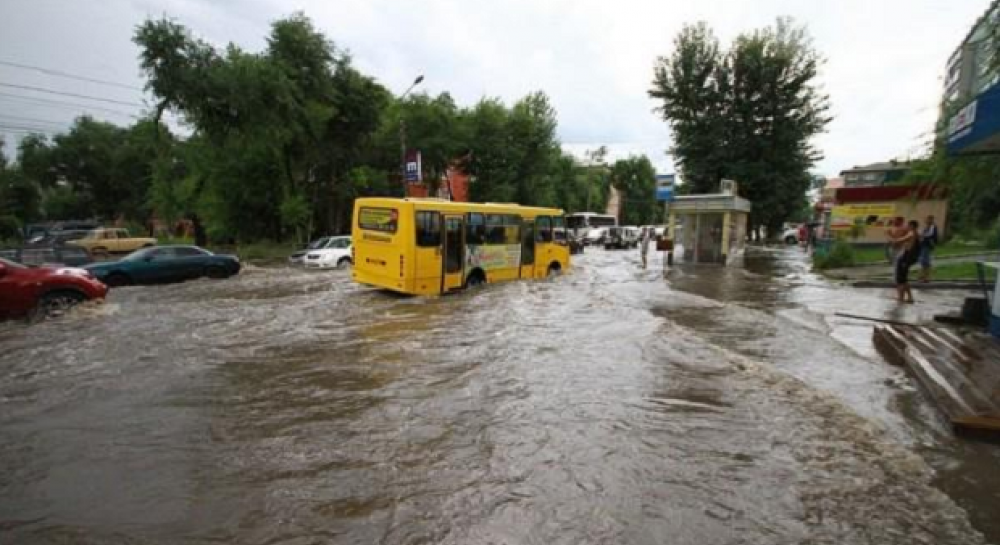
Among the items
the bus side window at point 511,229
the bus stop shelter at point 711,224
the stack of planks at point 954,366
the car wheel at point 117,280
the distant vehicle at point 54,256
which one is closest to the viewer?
the stack of planks at point 954,366

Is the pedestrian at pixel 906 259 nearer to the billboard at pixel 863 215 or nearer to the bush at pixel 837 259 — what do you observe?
the bush at pixel 837 259

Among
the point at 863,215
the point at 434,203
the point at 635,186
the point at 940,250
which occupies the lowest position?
the point at 940,250

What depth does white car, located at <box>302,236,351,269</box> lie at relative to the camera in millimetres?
20641

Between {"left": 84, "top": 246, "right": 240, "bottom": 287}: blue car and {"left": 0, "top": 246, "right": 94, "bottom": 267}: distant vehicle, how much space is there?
Answer: 83.1 inches

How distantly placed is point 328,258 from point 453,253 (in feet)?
30.8

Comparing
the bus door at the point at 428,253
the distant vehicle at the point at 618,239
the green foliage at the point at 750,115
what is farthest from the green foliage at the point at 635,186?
the bus door at the point at 428,253

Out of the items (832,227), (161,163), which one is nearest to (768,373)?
(832,227)

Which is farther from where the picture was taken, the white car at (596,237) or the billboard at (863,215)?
the white car at (596,237)

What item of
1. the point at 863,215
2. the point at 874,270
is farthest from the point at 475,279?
the point at 863,215

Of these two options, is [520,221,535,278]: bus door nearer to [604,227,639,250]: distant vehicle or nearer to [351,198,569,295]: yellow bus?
[351,198,569,295]: yellow bus

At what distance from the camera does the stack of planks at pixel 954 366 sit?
4816mm

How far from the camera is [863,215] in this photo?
2867cm

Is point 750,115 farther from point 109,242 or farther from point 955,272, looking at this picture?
point 109,242

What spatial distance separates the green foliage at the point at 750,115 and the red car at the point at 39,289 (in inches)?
1187
